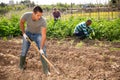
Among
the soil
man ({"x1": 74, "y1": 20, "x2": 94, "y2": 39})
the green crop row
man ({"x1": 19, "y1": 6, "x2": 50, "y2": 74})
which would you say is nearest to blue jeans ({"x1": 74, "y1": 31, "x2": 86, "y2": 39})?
man ({"x1": 74, "y1": 20, "x2": 94, "y2": 39})

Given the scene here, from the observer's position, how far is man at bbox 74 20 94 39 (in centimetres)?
1112

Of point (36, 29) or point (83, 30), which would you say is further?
point (83, 30)

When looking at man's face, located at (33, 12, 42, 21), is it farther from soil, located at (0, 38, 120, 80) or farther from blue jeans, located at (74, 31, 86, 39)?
blue jeans, located at (74, 31, 86, 39)

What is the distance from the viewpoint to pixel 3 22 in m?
13.8

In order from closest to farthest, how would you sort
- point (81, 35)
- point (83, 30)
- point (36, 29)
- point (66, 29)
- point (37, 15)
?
1. point (37, 15)
2. point (36, 29)
3. point (83, 30)
4. point (81, 35)
5. point (66, 29)

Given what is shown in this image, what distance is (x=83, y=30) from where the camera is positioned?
11141 millimetres

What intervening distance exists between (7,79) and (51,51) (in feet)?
9.83

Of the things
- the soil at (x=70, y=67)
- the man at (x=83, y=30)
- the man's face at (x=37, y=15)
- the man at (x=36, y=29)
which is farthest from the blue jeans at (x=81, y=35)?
the man's face at (x=37, y=15)

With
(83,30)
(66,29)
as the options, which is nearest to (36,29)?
(83,30)

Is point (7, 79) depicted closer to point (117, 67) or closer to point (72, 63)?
point (72, 63)

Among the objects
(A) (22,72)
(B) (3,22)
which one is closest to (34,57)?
(A) (22,72)

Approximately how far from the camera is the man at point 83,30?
11125mm

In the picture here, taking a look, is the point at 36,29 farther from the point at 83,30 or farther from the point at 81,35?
the point at 81,35

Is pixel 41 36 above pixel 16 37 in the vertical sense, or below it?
above
